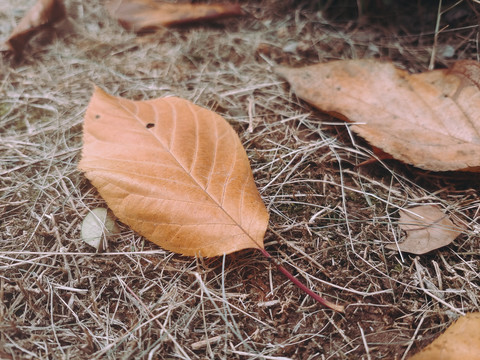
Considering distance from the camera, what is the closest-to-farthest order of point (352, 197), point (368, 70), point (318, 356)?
1. point (318, 356)
2. point (352, 197)
3. point (368, 70)

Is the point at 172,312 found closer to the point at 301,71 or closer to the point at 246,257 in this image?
the point at 246,257

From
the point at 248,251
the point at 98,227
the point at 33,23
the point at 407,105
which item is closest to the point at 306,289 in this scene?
the point at 248,251

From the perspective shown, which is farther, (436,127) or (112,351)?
(436,127)

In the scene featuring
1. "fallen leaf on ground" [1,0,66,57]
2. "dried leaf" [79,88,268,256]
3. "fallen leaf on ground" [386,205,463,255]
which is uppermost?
"fallen leaf on ground" [1,0,66,57]

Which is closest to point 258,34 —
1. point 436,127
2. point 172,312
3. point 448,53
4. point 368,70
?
point 368,70

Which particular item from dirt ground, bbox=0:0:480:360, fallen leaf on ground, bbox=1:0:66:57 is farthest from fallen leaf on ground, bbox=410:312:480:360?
fallen leaf on ground, bbox=1:0:66:57

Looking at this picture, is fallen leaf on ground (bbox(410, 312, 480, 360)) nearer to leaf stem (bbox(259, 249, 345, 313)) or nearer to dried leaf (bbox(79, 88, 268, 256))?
leaf stem (bbox(259, 249, 345, 313))
